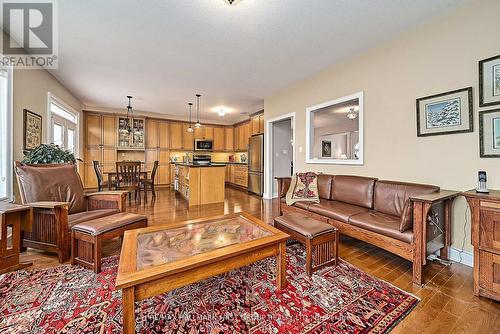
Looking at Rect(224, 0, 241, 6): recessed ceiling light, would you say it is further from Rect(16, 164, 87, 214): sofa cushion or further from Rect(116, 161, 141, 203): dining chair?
Rect(116, 161, 141, 203): dining chair

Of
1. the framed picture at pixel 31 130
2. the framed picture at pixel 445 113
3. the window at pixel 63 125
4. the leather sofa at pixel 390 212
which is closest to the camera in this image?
the leather sofa at pixel 390 212

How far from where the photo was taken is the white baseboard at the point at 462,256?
2057 millimetres

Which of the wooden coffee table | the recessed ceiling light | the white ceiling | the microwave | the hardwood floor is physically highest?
the white ceiling

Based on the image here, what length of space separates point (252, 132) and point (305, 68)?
11.1ft

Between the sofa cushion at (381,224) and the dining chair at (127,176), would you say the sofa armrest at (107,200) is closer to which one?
the dining chair at (127,176)

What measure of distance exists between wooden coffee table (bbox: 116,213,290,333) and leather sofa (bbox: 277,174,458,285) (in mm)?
1111

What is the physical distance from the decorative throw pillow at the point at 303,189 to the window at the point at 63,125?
4.78 m

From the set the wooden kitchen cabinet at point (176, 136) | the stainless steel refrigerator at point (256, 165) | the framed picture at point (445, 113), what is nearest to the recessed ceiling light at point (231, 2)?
the framed picture at point (445, 113)

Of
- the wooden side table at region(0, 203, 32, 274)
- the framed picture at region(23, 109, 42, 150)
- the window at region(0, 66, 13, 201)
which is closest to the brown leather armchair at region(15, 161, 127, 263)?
the wooden side table at region(0, 203, 32, 274)

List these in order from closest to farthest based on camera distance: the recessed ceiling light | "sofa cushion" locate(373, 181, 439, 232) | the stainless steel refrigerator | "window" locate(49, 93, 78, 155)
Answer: the recessed ceiling light
"sofa cushion" locate(373, 181, 439, 232)
"window" locate(49, 93, 78, 155)
the stainless steel refrigerator

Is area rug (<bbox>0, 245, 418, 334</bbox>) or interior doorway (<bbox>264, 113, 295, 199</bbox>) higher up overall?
interior doorway (<bbox>264, 113, 295, 199</bbox>)

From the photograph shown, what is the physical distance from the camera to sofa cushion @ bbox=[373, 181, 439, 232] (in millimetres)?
2215

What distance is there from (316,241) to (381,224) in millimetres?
773

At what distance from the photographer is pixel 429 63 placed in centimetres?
240
